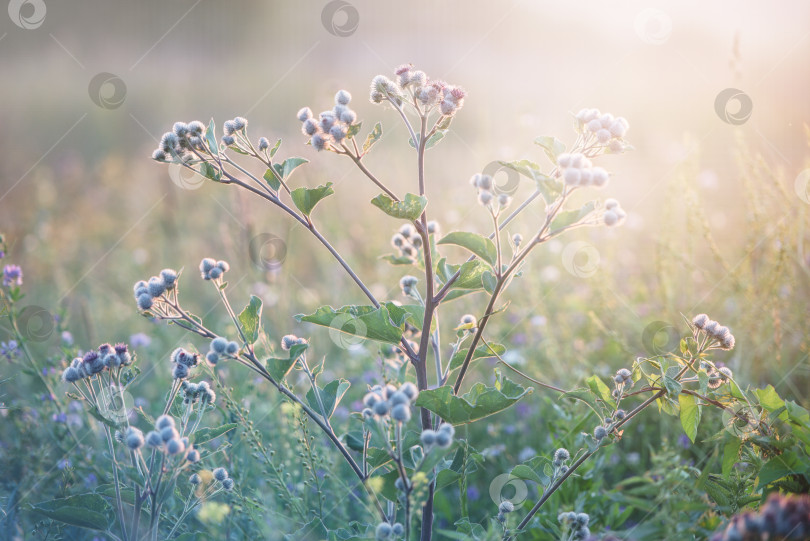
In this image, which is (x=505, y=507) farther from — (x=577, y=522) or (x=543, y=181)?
(x=543, y=181)

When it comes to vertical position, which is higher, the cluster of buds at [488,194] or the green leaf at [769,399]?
the cluster of buds at [488,194]

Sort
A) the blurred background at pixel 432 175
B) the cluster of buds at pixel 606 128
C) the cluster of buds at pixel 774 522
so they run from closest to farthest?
1. the cluster of buds at pixel 774 522
2. the cluster of buds at pixel 606 128
3. the blurred background at pixel 432 175

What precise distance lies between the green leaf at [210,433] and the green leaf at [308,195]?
0.50 meters

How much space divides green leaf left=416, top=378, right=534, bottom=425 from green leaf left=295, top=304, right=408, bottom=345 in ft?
0.49

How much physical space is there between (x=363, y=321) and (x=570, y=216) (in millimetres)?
460

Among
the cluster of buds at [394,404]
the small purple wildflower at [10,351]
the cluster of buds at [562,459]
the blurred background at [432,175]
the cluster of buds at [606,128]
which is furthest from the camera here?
the blurred background at [432,175]

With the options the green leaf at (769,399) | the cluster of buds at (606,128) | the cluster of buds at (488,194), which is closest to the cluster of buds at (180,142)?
the cluster of buds at (488,194)

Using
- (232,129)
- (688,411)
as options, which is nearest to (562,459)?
(688,411)

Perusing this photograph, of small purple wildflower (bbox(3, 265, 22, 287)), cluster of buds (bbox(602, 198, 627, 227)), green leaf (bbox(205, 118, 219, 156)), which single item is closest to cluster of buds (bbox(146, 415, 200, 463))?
green leaf (bbox(205, 118, 219, 156))

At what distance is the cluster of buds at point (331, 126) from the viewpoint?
1.28 meters

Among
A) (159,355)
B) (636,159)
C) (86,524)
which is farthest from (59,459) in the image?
(636,159)

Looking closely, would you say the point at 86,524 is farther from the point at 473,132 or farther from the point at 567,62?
the point at 567,62

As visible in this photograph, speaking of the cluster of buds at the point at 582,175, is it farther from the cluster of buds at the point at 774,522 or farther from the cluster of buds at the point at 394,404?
the cluster of buds at the point at 774,522

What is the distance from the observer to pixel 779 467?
137 centimetres
